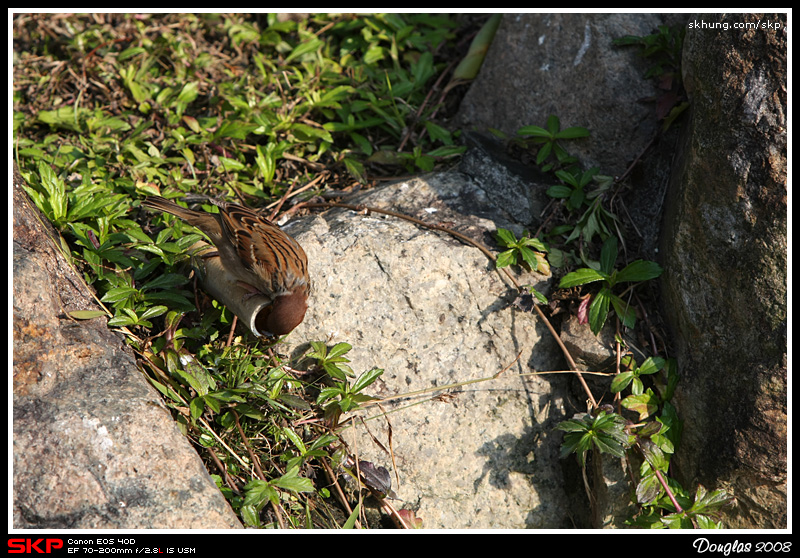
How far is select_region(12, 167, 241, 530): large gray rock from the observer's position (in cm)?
272

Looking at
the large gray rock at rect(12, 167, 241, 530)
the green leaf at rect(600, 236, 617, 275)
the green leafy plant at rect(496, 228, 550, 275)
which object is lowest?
the large gray rock at rect(12, 167, 241, 530)

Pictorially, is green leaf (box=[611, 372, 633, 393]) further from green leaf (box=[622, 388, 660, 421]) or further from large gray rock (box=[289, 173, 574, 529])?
large gray rock (box=[289, 173, 574, 529])

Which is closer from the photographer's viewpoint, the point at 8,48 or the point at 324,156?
the point at 8,48

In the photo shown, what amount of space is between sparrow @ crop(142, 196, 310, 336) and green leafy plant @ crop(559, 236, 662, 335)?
1.51 meters

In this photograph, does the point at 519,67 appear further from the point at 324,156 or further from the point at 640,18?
the point at 324,156

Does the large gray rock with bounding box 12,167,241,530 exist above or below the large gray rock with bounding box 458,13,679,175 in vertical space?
below

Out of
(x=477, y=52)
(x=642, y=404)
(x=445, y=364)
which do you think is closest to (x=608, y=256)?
(x=642, y=404)

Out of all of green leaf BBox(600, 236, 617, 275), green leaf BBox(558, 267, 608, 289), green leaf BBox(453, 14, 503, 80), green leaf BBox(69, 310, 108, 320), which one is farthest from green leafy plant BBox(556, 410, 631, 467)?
green leaf BBox(453, 14, 503, 80)

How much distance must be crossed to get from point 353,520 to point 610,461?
1.40m

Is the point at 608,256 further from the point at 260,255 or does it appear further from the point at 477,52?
the point at 477,52

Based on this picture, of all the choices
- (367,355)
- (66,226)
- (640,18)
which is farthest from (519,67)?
(66,226)

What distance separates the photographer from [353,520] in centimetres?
325

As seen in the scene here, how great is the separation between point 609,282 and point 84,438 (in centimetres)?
282

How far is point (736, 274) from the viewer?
335cm
